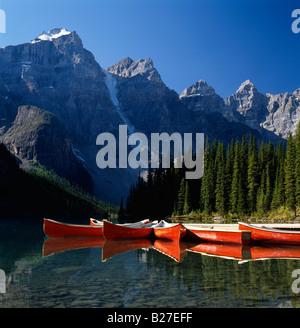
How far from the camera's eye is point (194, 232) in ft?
112

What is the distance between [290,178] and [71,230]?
4703cm

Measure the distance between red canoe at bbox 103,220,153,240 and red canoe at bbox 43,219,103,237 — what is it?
4.81 m

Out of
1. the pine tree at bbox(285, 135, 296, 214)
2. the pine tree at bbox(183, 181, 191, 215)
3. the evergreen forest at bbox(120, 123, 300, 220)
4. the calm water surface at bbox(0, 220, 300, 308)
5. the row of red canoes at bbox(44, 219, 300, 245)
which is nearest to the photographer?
the calm water surface at bbox(0, 220, 300, 308)

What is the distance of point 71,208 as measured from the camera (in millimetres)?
175375

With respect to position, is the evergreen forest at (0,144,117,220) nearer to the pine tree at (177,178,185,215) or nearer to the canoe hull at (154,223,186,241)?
the pine tree at (177,178,185,215)

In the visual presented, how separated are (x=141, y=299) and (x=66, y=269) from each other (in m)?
8.16

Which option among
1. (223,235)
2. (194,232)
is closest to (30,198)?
(194,232)

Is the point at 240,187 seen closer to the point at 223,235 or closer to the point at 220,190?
the point at 220,190

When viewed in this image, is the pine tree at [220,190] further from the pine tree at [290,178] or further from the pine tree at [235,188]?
the pine tree at [290,178]

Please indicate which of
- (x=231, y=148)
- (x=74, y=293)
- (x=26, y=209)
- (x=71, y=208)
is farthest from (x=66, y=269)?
(x=71, y=208)

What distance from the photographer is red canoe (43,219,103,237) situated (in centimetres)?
3884

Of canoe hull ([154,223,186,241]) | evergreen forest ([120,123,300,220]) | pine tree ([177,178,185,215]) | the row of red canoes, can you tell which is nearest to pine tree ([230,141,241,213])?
evergreen forest ([120,123,300,220])
